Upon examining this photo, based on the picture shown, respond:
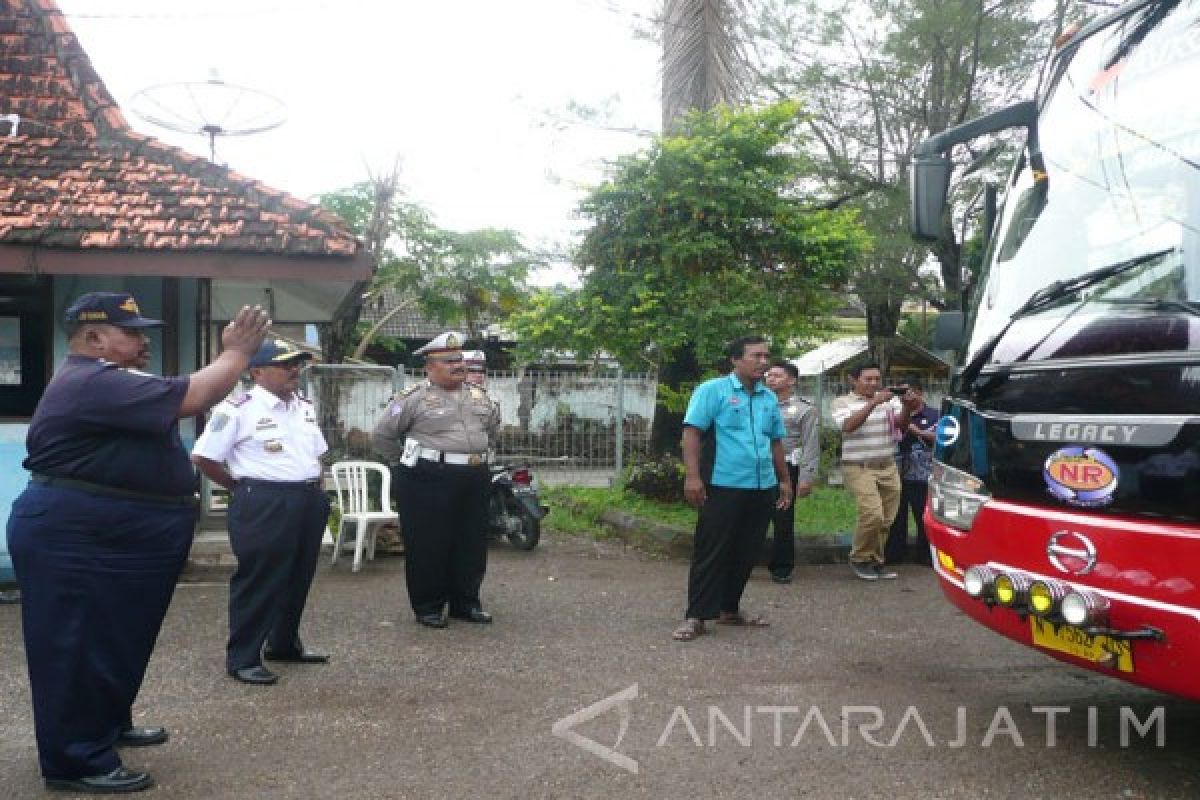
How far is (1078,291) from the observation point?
3996mm

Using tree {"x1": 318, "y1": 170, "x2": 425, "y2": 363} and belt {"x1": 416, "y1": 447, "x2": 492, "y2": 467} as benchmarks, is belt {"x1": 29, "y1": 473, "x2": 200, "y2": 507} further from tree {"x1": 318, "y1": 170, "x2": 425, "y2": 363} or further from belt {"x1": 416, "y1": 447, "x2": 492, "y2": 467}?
tree {"x1": 318, "y1": 170, "x2": 425, "y2": 363}

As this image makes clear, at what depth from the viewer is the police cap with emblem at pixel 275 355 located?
17.6 ft

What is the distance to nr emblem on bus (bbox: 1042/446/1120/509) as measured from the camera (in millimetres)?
3547

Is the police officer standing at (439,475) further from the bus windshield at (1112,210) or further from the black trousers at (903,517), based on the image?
the black trousers at (903,517)

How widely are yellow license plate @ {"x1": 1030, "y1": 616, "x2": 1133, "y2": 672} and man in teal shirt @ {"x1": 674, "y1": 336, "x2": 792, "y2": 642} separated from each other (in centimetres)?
246

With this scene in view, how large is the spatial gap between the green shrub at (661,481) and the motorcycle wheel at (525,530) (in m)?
1.74

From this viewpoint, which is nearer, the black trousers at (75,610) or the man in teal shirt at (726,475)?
the black trousers at (75,610)

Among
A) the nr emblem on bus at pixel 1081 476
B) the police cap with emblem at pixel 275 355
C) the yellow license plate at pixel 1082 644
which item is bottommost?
the yellow license plate at pixel 1082 644

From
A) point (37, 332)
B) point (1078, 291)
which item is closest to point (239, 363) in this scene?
point (1078, 291)

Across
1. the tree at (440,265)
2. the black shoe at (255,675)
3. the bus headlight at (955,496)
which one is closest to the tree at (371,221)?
the tree at (440,265)

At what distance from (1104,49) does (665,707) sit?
337cm

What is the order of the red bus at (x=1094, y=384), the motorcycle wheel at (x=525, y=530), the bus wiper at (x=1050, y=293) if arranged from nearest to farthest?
1. the red bus at (x=1094, y=384)
2. the bus wiper at (x=1050, y=293)
3. the motorcycle wheel at (x=525, y=530)

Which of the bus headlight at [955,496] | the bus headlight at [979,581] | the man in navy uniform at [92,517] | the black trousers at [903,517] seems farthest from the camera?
the black trousers at [903,517]

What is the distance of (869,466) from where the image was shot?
8141 mm
